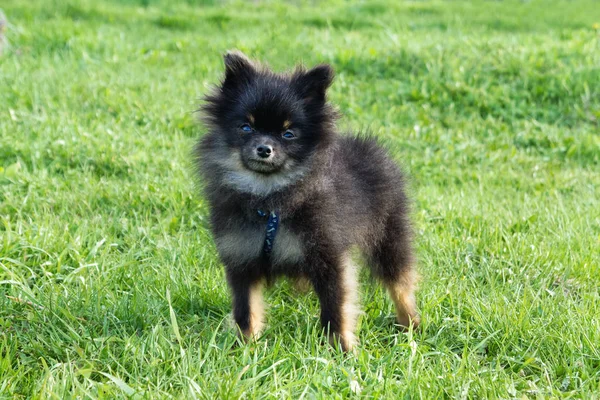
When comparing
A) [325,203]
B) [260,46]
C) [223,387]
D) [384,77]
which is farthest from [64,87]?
[223,387]

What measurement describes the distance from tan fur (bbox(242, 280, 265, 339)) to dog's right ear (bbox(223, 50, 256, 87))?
1198mm

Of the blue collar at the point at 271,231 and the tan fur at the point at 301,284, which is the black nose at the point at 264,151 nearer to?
the blue collar at the point at 271,231

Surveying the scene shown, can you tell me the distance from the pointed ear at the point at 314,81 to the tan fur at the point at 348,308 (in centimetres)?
96

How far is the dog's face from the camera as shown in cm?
380

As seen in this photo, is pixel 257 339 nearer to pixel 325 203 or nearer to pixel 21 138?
pixel 325 203

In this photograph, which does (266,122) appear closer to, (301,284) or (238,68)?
(238,68)

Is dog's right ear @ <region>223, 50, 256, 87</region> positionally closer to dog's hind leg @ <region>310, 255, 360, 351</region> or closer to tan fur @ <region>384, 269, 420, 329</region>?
dog's hind leg @ <region>310, 255, 360, 351</region>

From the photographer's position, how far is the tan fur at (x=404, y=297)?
4.34 metres

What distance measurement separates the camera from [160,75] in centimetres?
908

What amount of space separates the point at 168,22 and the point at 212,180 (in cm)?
864

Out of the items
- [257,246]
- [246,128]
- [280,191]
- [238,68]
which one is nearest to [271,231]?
[257,246]

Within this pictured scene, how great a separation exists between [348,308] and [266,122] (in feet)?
3.75

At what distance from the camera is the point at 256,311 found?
4055 millimetres

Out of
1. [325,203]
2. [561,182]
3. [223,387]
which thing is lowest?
[561,182]
